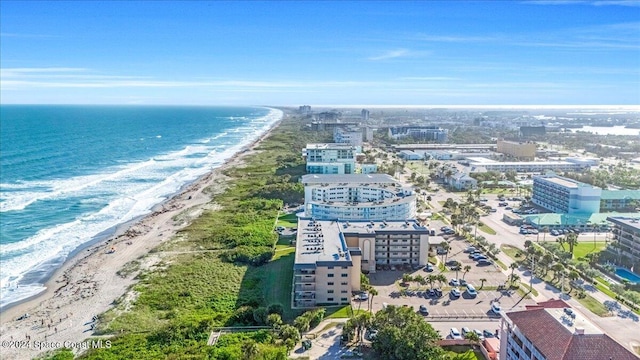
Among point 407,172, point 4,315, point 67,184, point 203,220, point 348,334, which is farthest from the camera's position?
point 407,172

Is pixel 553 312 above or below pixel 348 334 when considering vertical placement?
above

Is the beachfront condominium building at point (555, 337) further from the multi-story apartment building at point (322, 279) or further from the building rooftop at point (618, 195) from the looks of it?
the building rooftop at point (618, 195)

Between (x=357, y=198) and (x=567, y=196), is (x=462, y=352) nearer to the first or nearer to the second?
(x=357, y=198)

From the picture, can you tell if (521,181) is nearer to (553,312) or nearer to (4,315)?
(553,312)

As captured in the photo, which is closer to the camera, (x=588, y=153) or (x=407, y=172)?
(x=407, y=172)

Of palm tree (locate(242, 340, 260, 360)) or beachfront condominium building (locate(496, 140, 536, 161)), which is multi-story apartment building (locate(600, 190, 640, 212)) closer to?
beachfront condominium building (locate(496, 140, 536, 161))

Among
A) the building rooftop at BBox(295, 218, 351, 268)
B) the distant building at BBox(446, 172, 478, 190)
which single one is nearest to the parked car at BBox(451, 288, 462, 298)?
the building rooftop at BBox(295, 218, 351, 268)

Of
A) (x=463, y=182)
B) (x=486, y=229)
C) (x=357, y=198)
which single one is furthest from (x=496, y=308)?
(x=463, y=182)

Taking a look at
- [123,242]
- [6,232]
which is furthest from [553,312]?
[6,232]
